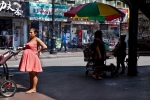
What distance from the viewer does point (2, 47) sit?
25109 millimetres

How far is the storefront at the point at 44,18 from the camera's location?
26964mm

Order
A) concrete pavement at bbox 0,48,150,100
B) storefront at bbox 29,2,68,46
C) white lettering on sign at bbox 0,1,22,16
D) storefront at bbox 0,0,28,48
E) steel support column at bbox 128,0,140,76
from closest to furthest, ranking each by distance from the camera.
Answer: concrete pavement at bbox 0,48,150,100 < steel support column at bbox 128,0,140,76 < white lettering on sign at bbox 0,1,22,16 < storefront at bbox 0,0,28,48 < storefront at bbox 29,2,68,46

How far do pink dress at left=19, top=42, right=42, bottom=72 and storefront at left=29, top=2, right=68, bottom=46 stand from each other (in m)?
19.3

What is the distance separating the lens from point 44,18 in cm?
2781

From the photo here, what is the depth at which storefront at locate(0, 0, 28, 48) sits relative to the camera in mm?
25266

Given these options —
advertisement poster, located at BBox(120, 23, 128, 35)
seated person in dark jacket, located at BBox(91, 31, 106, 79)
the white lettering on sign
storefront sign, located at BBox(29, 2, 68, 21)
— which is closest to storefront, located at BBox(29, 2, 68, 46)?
storefront sign, located at BBox(29, 2, 68, 21)

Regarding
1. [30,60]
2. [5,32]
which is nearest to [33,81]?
[30,60]

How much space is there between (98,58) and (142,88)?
193 cm

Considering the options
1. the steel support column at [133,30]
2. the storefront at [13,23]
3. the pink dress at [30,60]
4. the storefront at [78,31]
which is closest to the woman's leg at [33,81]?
the pink dress at [30,60]

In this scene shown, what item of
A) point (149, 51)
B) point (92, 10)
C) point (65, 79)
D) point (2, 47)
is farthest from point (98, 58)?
point (2, 47)

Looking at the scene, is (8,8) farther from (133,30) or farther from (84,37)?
(133,30)

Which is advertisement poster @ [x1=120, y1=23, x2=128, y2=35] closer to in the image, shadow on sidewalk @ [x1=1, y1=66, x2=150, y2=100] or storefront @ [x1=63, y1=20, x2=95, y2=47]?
storefront @ [x1=63, y1=20, x2=95, y2=47]

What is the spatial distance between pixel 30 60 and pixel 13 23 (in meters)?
19.8

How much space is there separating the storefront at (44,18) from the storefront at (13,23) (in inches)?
33.2
